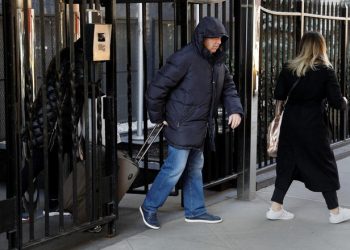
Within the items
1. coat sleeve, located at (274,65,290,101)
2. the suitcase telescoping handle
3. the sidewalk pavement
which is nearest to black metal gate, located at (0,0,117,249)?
the sidewalk pavement

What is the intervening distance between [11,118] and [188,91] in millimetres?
1545

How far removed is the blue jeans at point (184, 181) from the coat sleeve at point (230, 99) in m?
0.42

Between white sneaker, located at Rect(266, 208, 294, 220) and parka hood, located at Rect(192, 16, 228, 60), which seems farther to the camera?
white sneaker, located at Rect(266, 208, 294, 220)

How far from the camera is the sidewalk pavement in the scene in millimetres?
4742

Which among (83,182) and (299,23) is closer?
(83,182)

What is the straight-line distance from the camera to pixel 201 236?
16.3 feet

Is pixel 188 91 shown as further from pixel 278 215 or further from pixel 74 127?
pixel 278 215

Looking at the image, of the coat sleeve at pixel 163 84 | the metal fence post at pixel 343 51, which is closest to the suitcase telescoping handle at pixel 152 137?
the coat sleeve at pixel 163 84

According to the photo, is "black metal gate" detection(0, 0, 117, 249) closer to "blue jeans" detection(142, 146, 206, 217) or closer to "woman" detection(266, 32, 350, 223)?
"blue jeans" detection(142, 146, 206, 217)

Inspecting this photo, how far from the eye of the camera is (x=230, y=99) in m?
5.11

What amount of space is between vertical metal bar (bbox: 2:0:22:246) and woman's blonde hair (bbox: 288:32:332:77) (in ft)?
7.84

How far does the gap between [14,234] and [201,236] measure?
1616 millimetres

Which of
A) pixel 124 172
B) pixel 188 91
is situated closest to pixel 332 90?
pixel 188 91

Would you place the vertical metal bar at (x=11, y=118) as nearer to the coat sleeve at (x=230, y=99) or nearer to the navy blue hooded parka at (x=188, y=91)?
the navy blue hooded parka at (x=188, y=91)
